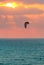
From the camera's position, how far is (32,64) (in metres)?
75.1

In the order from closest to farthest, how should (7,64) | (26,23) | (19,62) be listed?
1. (26,23)
2. (7,64)
3. (19,62)

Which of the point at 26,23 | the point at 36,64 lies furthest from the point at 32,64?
the point at 26,23

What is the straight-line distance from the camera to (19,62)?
78375 mm

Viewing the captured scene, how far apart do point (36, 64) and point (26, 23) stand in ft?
112

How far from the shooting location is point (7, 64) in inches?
2891

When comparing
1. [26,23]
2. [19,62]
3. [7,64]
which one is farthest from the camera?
[19,62]

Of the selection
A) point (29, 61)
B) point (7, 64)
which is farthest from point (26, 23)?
point (29, 61)

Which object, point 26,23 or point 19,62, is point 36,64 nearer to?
point 19,62

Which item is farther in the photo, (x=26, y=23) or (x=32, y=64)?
(x=32, y=64)

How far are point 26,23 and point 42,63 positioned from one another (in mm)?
35950

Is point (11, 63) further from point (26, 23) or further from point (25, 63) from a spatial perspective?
point (26, 23)

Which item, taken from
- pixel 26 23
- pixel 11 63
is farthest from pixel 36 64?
pixel 26 23

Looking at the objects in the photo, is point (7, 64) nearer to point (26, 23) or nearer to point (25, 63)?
point (25, 63)

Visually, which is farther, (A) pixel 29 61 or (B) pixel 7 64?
(A) pixel 29 61
